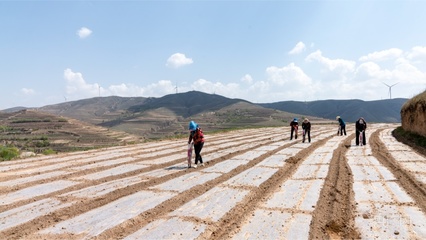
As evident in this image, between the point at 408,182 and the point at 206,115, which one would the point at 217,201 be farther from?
the point at 206,115

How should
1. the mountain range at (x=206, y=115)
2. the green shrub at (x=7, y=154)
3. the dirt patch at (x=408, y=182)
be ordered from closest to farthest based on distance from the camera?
the dirt patch at (x=408, y=182) → the green shrub at (x=7, y=154) → the mountain range at (x=206, y=115)

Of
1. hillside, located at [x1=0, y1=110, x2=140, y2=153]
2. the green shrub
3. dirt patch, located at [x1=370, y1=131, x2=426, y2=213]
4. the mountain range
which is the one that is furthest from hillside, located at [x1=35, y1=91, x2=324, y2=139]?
dirt patch, located at [x1=370, y1=131, x2=426, y2=213]

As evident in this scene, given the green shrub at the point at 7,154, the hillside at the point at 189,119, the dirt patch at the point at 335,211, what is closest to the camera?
the dirt patch at the point at 335,211

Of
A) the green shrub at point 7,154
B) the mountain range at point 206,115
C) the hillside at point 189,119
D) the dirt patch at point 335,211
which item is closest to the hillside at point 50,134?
the hillside at point 189,119

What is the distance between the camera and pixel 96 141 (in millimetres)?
71812

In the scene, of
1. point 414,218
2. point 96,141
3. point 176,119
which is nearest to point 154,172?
point 414,218

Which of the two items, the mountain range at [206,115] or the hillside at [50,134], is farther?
the mountain range at [206,115]

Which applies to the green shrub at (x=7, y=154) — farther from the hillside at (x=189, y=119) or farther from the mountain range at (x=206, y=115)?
the mountain range at (x=206, y=115)

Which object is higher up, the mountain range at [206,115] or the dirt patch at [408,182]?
the mountain range at [206,115]

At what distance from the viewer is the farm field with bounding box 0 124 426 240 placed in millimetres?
5480

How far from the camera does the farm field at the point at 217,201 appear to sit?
18.0 ft

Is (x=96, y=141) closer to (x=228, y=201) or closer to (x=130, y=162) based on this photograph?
(x=130, y=162)

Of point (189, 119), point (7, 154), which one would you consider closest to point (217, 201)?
point (7, 154)

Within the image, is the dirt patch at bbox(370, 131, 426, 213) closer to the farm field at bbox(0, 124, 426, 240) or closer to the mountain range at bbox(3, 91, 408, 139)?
the farm field at bbox(0, 124, 426, 240)
